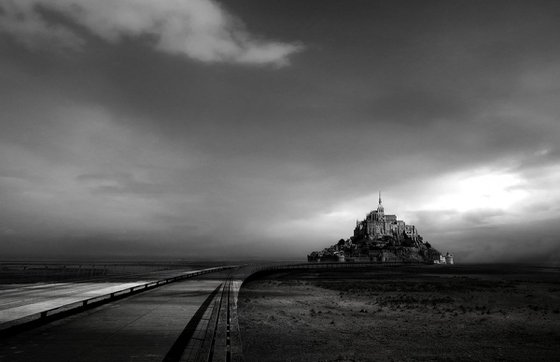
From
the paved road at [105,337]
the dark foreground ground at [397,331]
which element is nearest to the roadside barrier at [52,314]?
the paved road at [105,337]

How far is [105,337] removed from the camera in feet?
46.9

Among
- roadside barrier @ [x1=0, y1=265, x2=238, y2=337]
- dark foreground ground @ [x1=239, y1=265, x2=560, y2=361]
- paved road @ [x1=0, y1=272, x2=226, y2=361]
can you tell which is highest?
roadside barrier @ [x1=0, y1=265, x2=238, y2=337]

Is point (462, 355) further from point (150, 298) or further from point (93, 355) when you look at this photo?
point (150, 298)

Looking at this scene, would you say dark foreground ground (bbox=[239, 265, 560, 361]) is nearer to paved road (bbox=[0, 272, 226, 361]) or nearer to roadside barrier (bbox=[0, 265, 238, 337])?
paved road (bbox=[0, 272, 226, 361])

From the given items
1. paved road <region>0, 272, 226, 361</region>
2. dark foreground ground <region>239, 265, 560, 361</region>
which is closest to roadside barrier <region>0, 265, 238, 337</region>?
paved road <region>0, 272, 226, 361</region>

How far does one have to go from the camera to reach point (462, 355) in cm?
1725

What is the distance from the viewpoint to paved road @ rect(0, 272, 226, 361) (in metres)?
11.8

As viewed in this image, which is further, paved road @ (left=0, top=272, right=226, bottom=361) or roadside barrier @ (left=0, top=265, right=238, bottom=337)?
roadside barrier @ (left=0, top=265, right=238, bottom=337)

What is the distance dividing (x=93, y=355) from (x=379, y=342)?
43.9 ft

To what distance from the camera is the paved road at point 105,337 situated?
38.7 ft

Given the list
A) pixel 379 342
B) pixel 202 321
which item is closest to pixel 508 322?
pixel 379 342

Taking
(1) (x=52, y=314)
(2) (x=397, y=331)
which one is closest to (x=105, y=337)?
(1) (x=52, y=314)

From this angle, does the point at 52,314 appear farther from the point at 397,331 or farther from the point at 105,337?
the point at 397,331

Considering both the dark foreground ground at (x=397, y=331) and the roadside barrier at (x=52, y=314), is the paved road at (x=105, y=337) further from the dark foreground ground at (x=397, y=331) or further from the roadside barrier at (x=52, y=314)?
the dark foreground ground at (x=397, y=331)
